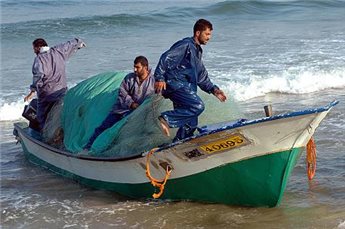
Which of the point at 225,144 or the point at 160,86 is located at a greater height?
the point at 160,86

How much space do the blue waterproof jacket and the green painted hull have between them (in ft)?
2.99

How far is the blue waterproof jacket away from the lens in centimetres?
644

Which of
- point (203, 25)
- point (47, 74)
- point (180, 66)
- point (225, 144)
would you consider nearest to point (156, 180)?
point (225, 144)

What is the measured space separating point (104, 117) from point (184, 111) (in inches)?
61.4

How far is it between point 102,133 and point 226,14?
66.9ft

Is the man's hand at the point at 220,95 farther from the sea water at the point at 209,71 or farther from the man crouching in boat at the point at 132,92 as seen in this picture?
the man crouching in boat at the point at 132,92

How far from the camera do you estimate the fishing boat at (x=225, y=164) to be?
6.02m

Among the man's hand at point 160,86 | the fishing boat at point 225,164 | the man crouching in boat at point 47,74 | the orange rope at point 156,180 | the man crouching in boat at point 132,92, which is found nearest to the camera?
the fishing boat at point 225,164

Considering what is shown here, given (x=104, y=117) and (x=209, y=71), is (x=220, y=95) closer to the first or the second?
(x=104, y=117)

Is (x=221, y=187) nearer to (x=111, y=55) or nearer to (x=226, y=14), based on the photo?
(x=111, y=55)

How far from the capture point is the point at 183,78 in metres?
6.59

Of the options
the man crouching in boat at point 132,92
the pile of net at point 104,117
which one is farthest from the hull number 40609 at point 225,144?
the man crouching in boat at point 132,92

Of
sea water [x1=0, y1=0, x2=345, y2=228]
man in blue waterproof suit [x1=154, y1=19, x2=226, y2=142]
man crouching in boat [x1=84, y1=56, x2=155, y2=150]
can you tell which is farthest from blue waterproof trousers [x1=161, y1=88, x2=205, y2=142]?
man crouching in boat [x1=84, y1=56, x2=155, y2=150]

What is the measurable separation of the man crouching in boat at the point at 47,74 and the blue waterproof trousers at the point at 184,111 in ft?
8.09
